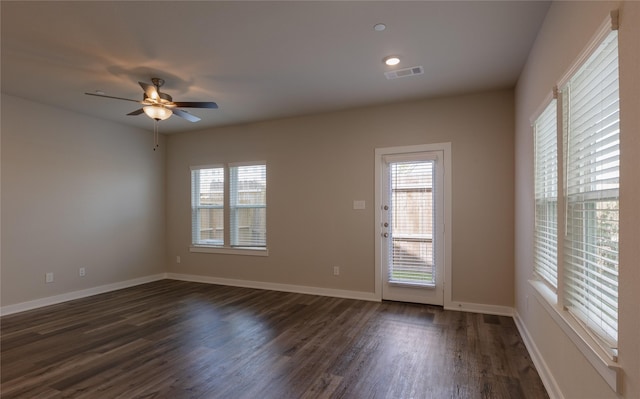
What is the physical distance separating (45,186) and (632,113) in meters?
5.95

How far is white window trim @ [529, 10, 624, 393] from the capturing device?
1383 millimetres

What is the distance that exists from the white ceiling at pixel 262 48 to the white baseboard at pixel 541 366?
260 centimetres

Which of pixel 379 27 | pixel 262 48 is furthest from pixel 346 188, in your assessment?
pixel 379 27

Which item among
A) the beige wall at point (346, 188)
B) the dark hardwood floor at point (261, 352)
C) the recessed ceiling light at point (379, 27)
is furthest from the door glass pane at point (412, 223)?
the recessed ceiling light at point (379, 27)

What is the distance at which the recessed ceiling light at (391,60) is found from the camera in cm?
325

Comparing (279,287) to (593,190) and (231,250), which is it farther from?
(593,190)

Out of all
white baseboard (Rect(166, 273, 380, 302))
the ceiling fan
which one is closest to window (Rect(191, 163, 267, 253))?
white baseboard (Rect(166, 273, 380, 302))

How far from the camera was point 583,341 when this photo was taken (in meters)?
1.69

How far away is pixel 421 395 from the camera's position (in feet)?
7.74

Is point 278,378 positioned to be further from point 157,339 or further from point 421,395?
point 157,339

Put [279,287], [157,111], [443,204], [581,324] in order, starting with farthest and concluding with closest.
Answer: [279,287] < [443,204] < [157,111] < [581,324]

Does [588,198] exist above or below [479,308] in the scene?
above

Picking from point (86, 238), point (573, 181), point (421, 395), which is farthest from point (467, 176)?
point (86, 238)

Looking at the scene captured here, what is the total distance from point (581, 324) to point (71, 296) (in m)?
5.90
